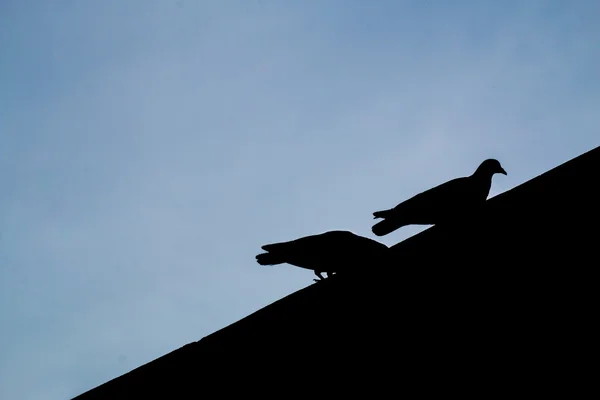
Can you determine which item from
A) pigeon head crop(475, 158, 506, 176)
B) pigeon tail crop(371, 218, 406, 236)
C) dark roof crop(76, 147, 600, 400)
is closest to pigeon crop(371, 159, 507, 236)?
pigeon tail crop(371, 218, 406, 236)

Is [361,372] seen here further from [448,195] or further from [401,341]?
[448,195]

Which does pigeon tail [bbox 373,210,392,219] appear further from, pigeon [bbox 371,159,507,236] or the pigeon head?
the pigeon head

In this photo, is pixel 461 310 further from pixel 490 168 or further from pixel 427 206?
pixel 490 168

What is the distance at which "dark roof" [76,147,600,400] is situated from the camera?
1305 millimetres

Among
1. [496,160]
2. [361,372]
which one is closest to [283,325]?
[361,372]

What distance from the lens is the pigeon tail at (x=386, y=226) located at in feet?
14.4

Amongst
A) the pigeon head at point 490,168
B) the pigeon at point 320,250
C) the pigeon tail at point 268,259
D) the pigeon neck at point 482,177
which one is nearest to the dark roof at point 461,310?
the pigeon at point 320,250

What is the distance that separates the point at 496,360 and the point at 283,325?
0.78 m

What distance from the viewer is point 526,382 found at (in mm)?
1242

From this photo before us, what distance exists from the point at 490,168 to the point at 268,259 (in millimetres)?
2974

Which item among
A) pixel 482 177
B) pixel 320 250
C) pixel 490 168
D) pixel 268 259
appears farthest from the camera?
pixel 490 168

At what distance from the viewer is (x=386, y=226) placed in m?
4.41

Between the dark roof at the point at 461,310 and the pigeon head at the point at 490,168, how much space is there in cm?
385

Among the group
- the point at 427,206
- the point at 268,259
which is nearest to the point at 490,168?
the point at 427,206
